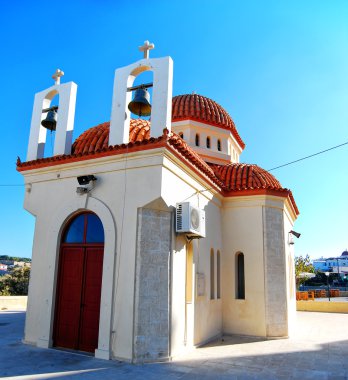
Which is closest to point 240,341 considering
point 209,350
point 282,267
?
point 209,350

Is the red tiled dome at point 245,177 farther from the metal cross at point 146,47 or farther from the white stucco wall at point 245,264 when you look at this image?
the metal cross at point 146,47

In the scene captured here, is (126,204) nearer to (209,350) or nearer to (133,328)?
(133,328)

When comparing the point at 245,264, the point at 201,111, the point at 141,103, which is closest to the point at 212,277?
the point at 245,264

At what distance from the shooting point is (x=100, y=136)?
29.2ft

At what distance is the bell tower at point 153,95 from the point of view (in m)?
7.41

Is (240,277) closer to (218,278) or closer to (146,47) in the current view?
(218,278)

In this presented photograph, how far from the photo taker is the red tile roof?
7233 millimetres

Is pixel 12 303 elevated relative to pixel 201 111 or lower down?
lower down

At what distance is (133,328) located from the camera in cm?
649

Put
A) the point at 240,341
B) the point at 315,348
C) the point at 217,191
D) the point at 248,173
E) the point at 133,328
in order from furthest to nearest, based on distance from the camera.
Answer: the point at 248,173 < the point at 217,191 < the point at 240,341 < the point at 315,348 < the point at 133,328

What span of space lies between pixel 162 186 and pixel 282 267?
17.3 ft

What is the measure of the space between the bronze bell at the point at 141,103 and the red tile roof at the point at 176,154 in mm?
599

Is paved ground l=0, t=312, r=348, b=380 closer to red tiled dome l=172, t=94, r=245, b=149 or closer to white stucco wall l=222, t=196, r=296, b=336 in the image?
white stucco wall l=222, t=196, r=296, b=336

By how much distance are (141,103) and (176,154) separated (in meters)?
1.57
